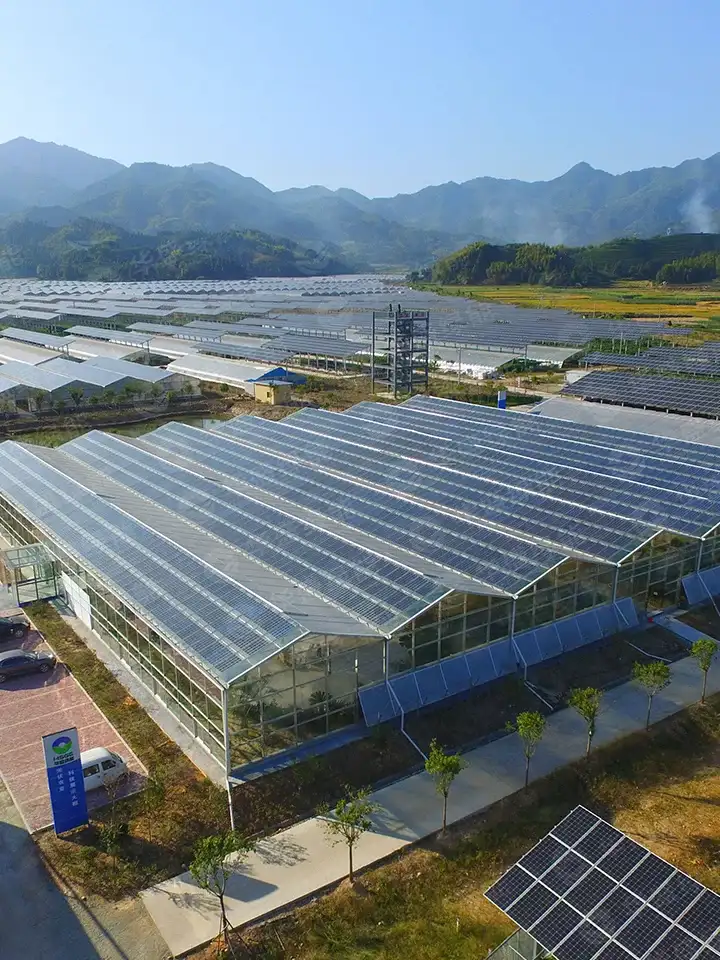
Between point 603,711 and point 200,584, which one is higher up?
point 200,584

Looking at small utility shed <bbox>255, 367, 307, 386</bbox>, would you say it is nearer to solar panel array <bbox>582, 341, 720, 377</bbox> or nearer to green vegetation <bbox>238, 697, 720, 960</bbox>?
solar panel array <bbox>582, 341, 720, 377</bbox>

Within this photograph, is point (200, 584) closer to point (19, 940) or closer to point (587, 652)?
point (19, 940)

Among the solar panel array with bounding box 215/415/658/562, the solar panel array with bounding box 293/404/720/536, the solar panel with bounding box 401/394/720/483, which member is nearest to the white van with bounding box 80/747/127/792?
the solar panel array with bounding box 215/415/658/562

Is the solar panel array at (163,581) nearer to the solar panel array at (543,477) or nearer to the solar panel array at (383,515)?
the solar panel array at (383,515)

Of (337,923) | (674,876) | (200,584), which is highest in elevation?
(200,584)

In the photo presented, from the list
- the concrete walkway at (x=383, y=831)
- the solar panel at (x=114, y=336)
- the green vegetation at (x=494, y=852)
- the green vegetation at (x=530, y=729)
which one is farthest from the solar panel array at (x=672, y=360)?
the green vegetation at (x=530, y=729)

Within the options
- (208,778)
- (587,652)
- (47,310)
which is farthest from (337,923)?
(47,310)
